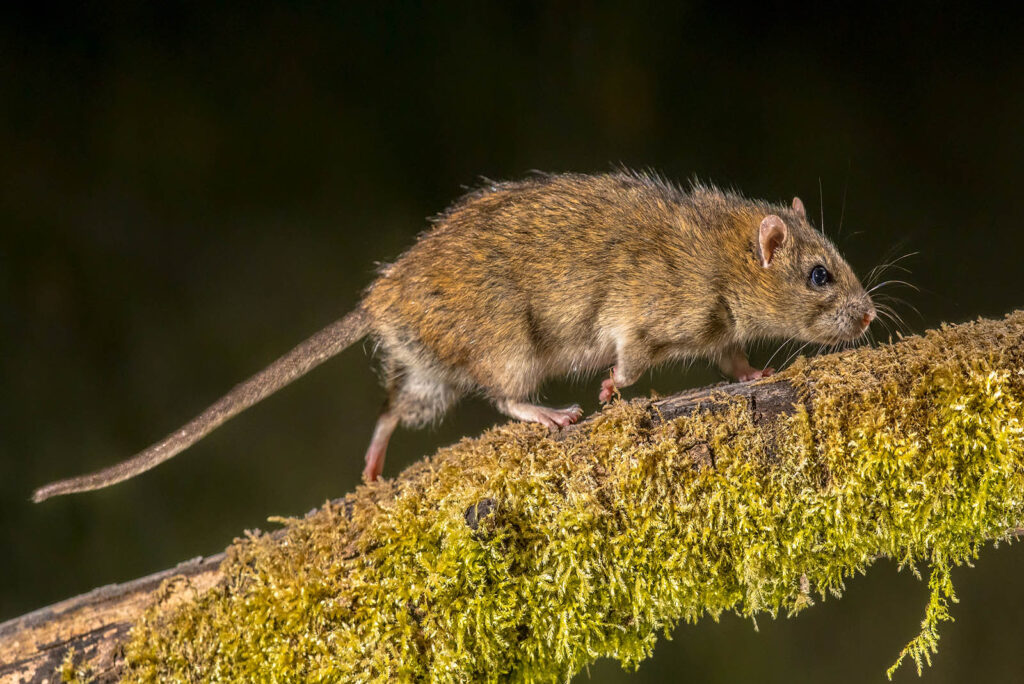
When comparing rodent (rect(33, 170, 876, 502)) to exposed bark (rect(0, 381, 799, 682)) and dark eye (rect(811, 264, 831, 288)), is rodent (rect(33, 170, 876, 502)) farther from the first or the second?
exposed bark (rect(0, 381, 799, 682))

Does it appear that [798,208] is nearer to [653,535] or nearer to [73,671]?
[653,535]

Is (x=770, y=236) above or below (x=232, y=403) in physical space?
above

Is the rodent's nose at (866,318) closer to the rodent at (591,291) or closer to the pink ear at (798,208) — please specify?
the rodent at (591,291)

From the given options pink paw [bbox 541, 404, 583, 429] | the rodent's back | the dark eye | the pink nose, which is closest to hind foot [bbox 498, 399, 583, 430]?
pink paw [bbox 541, 404, 583, 429]

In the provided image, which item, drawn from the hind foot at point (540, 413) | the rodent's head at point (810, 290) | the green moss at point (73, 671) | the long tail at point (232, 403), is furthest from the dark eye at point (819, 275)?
the green moss at point (73, 671)

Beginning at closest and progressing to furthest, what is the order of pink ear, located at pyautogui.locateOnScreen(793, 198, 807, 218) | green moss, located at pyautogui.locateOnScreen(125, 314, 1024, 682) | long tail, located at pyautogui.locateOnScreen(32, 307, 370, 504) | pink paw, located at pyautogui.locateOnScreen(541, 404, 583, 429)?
green moss, located at pyautogui.locateOnScreen(125, 314, 1024, 682)
long tail, located at pyautogui.locateOnScreen(32, 307, 370, 504)
pink paw, located at pyautogui.locateOnScreen(541, 404, 583, 429)
pink ear, located at pyautogui.locateOnScreen(793, 198, 807, 218)

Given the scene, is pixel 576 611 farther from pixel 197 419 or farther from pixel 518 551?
pixel 197 419

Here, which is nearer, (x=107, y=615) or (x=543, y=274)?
(x=107, y=615)

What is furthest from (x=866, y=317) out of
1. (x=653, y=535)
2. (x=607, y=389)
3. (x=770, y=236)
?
(x=653, y=535)
